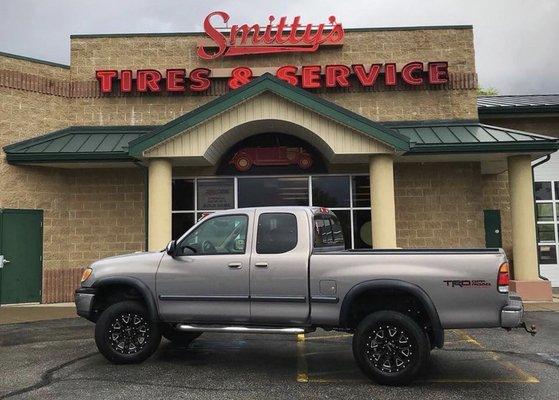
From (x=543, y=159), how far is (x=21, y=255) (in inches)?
612

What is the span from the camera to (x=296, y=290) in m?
6.32

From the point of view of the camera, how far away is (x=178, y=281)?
22.2 feet

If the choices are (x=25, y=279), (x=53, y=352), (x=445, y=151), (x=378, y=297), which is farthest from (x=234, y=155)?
(x=378, y=297)

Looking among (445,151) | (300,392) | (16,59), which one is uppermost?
(16,59)

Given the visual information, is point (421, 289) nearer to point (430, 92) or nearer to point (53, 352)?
point (53, 352)

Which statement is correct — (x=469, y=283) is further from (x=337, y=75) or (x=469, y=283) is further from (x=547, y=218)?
(x=547, y=218)

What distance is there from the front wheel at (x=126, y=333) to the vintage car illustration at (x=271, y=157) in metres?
7.44

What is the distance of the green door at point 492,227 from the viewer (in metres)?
Result: 15.0

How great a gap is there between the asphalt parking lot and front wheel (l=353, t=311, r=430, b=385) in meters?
0.17

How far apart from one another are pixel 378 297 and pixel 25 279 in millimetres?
10506

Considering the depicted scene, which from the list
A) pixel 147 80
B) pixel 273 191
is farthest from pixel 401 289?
pixel 147 80

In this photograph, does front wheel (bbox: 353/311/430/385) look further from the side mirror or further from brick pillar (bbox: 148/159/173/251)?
brick pillar (bbox: 148/159/173/251)

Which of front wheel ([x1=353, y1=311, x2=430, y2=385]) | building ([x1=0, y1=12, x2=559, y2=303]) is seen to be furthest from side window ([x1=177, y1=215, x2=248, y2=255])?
building ([x1=0, y1=12, x2=559, y2=303])

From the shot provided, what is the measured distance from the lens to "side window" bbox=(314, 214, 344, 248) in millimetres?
6768
